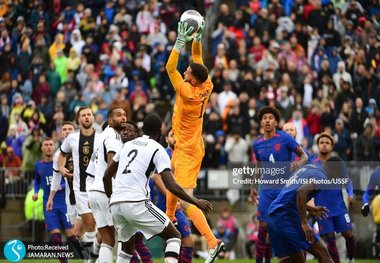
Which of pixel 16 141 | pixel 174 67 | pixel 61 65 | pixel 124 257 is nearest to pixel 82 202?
pixel 174 67

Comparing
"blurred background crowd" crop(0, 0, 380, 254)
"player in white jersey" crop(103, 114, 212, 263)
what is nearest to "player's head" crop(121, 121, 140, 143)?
"player in white jersey" crop(103, 114, 212, 263)

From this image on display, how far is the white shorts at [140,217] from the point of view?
14656 millimetres

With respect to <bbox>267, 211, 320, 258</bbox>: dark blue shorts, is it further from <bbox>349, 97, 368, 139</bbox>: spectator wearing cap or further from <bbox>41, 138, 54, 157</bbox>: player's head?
<bbox>349, 97, 368, 139</bbox>: spectator wearing cap

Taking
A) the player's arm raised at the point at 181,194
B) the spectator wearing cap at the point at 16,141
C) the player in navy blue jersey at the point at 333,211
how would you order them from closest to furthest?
the player's arm raised at the point at 181,194 < the player in navy blue jersey at the point at 333,211 < the spectator wearing cap at the point at 16,141

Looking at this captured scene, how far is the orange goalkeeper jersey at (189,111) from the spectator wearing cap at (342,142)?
8428 millimetres

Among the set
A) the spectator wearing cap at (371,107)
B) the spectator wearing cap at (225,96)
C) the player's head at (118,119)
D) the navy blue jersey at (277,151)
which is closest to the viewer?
the player's head at (118,119)

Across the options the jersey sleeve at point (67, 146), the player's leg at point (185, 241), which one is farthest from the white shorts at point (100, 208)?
the jersey sleeve at point (67, 146)

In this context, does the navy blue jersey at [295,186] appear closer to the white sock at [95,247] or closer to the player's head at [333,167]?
the white sock at [95,247]

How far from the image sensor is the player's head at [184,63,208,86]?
17.4 meters

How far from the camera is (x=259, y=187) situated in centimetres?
1862

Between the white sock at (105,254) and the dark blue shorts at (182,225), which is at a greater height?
the dark blue shorts at (182,225)

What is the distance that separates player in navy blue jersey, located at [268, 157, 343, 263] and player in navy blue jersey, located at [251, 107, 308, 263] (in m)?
3.10

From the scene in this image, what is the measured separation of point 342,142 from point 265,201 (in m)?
8.06

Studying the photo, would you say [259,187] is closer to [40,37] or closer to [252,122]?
[252,122]
